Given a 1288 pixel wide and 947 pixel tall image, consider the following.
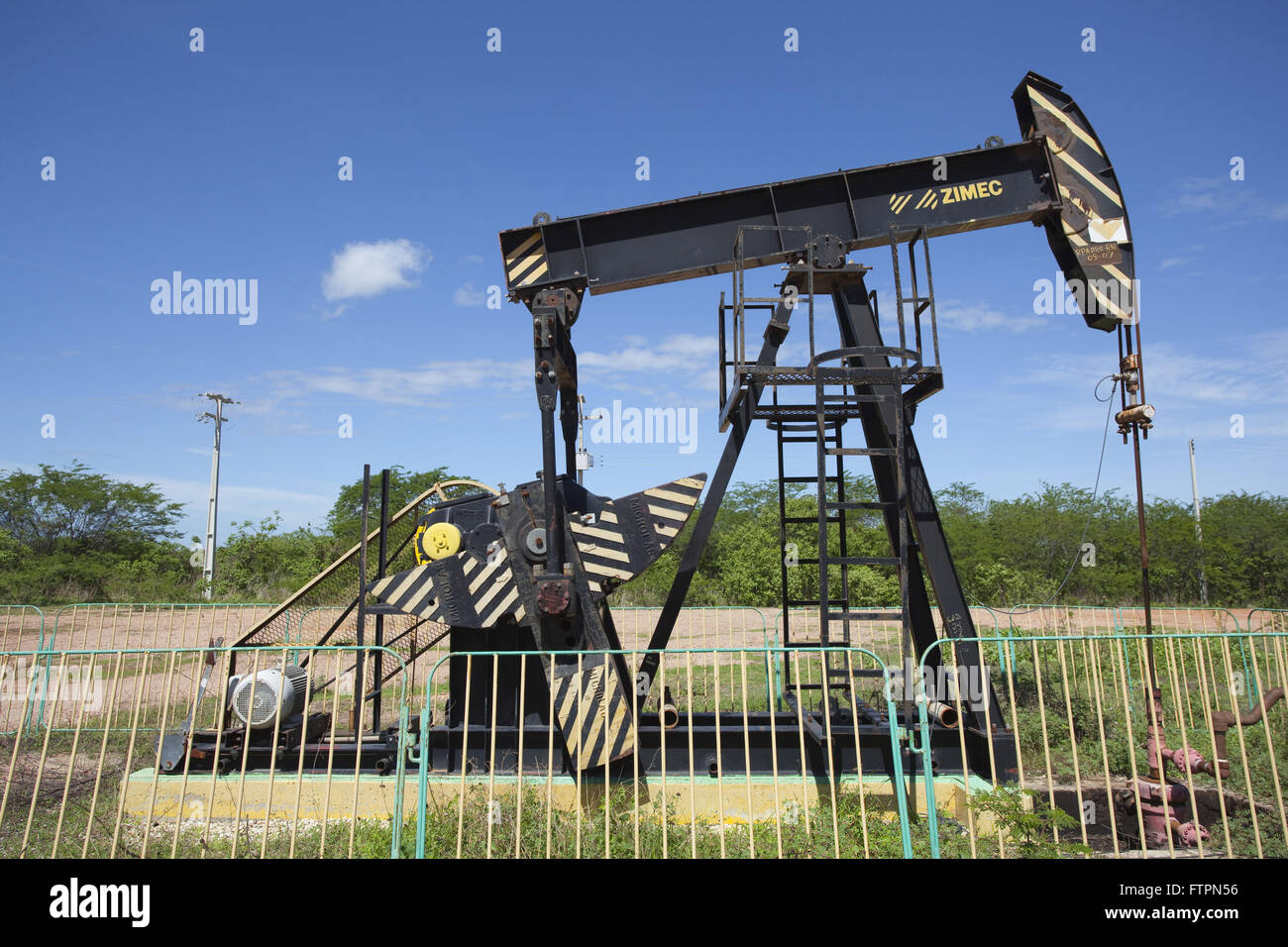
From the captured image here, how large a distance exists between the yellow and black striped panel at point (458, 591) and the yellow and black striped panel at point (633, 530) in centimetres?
61

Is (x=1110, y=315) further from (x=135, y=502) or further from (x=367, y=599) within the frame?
(x=135, y=502)

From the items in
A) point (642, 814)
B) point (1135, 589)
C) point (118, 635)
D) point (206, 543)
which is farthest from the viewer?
point (206, 543)

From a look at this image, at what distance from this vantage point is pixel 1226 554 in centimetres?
2133

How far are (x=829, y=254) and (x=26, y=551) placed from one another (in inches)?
994

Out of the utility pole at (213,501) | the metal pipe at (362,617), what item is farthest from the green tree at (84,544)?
the metal pipe at (362,617)

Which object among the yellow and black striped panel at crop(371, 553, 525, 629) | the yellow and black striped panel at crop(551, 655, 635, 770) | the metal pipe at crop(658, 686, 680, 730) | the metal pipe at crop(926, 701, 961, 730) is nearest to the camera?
the yellow and black striped panel at crop(551, 655, 635, 770)

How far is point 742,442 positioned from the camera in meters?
5.91

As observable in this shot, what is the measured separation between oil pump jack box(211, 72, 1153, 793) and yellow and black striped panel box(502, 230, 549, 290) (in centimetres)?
2

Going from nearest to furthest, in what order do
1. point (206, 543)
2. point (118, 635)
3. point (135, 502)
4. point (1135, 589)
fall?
point (118, 635), point (1135, 589), point (135, 502), point (206, 543)

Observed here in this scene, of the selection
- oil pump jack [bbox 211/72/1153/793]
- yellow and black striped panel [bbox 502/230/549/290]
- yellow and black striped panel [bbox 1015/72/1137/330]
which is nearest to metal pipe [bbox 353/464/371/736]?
oil pump jack [bbox 211/72/1153/793]

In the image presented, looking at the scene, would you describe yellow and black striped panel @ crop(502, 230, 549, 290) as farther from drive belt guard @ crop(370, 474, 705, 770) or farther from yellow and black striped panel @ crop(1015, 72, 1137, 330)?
yellow and black striped panel @ crop(1015, 72, 1137, 330)

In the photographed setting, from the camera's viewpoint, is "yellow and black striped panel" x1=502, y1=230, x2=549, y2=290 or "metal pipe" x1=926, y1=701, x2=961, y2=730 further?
"yellow and black striped panel" x1=502, y1=230, x2=549, y2=290

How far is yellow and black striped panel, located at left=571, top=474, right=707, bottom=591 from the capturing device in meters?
Result: 5.45
